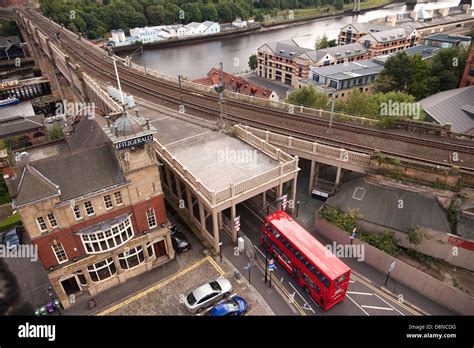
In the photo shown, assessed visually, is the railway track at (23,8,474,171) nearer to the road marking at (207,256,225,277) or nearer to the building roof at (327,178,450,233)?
the building roof at (327,178,450,233)

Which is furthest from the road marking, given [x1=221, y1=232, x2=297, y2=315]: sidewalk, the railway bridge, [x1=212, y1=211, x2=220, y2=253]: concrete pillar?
the railway bridge

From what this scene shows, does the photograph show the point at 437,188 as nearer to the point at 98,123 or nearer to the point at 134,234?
the point at 134,234

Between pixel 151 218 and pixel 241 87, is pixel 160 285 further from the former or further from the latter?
pixel 241 87

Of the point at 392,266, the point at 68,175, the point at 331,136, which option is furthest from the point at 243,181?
the point at 331,136

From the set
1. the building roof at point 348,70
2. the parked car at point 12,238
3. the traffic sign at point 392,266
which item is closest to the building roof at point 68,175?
the parked car at point 12,238

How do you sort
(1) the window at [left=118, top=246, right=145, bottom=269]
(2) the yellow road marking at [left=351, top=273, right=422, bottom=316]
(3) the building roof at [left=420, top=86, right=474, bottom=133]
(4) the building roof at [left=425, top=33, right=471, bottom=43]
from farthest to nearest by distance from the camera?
(4) the building roof at [left=425, top=33, right=471, bottom=43], (3) the building roof at [left=420, top=86, right=474, bottom=133], (1) the window at [left=118, top=246, right=145, bottom=269], (2) the yellow road marking at [left=351, top=273, right=422, bottom=316]

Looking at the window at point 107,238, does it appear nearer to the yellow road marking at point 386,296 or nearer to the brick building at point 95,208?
the brick building at point 95,208
